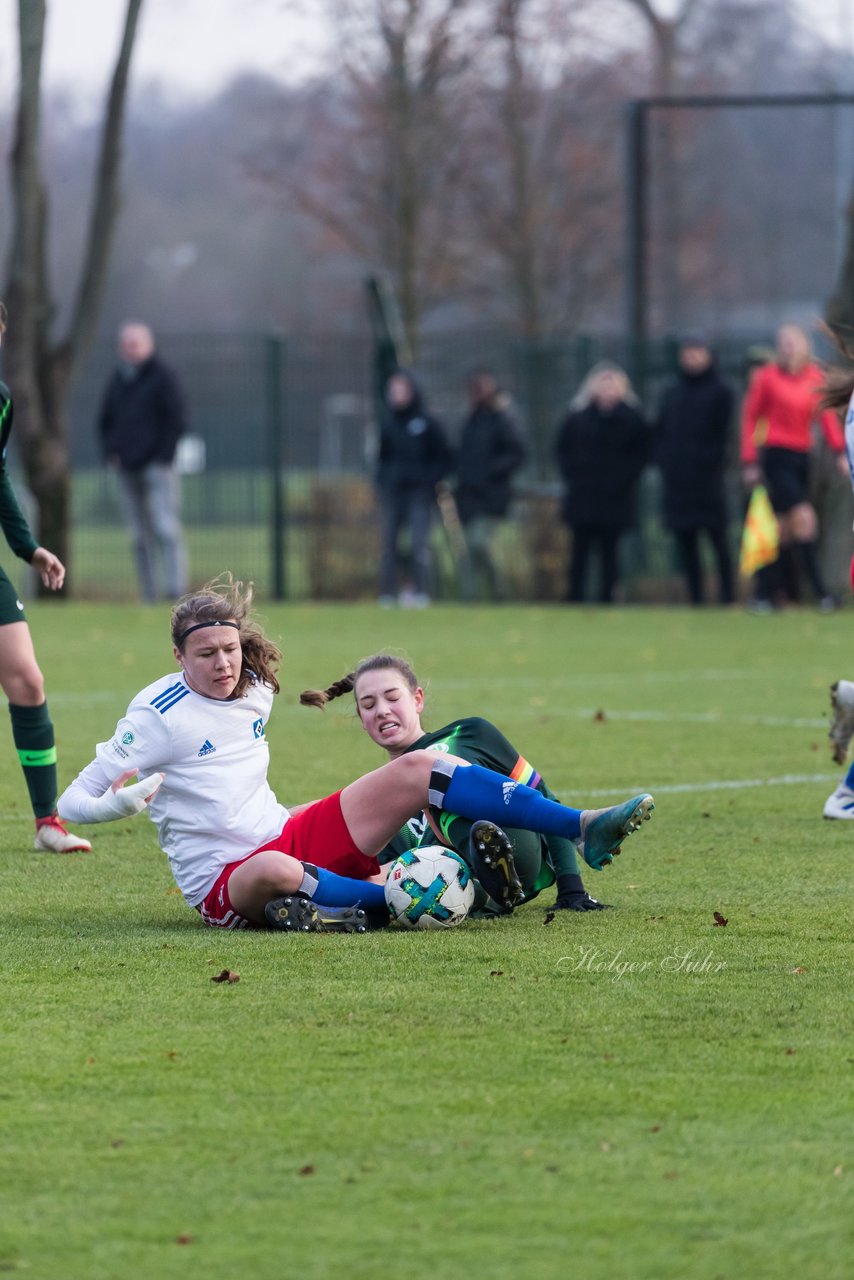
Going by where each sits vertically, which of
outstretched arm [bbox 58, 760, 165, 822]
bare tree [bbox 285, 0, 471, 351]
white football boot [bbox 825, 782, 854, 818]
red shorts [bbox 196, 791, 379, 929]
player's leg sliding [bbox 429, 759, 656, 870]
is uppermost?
bare tree [bbox 285, 0, 471, 351]

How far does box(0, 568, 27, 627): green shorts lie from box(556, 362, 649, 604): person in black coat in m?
12.6

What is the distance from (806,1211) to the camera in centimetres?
354

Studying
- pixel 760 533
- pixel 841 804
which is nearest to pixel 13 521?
pixel 841 804

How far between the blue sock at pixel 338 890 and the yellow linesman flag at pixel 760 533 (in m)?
13.3

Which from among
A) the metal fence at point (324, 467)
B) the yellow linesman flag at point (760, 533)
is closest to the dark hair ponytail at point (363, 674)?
the yellow linesman flag at point (760, 533)

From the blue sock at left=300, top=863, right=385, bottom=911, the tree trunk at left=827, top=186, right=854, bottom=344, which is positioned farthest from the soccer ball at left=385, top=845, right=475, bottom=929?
the tree trunk at left=827, top=186, right=854, bottom=344

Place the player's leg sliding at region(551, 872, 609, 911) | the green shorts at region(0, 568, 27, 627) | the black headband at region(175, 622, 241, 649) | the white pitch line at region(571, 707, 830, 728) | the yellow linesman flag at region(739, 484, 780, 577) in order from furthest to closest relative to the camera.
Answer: the yellow linesman flag at region(739, 484, 780, 577) → the white pitch line at region(571, 707, 830, 728) → the green shorts at region(0, 568, 27, 627) → the player's leg sliding at region(551, 872, 609, 911) → the black headband at region(175, 622, 241, 649)

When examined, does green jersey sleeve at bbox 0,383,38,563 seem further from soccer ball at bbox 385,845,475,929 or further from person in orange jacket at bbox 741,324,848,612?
person in orange jacket at bbox 741,324,848,612

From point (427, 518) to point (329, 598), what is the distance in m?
2.27

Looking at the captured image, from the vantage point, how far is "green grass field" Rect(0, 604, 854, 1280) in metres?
3.43

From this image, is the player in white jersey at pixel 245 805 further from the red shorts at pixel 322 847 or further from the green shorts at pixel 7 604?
the green shorts at pixel 7 604

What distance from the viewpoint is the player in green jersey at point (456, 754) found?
20.2ft

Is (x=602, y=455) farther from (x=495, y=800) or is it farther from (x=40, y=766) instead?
(x=495, y=800)

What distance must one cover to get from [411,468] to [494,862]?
48.6ft
